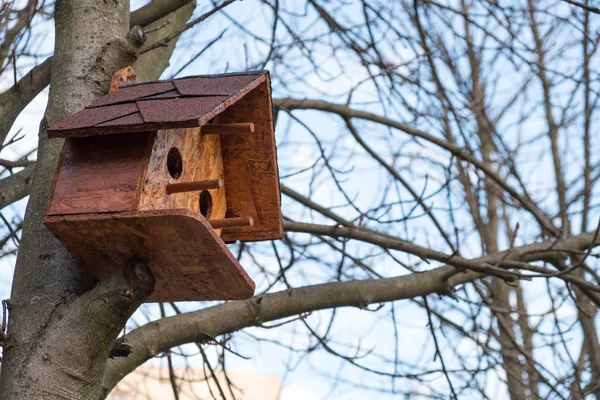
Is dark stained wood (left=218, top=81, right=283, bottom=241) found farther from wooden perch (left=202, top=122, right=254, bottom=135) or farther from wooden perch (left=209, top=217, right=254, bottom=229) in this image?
wooden perch (left=209, top=217, right=254, bottom=229)

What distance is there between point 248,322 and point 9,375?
1.14 m

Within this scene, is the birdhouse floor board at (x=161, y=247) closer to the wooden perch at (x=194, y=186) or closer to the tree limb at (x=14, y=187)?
the wooden perch at (x=194, y=186)

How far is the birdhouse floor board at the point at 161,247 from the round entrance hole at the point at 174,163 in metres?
0.26

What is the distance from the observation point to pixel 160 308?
11.7 feet

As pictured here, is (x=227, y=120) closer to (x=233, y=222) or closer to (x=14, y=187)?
(x=233, y=222)

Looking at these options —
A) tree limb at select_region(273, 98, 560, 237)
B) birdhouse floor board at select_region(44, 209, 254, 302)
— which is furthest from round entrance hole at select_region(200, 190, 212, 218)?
tree limb at select_region(273, 98, 560, 237)

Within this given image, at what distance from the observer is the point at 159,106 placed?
190cm

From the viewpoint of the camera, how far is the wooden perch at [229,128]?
7.10 feet

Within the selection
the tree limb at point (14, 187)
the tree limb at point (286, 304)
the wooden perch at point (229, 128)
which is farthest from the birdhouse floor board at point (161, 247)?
the tree limb at point (14, 187)

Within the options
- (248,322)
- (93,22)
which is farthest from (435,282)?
(93,22)

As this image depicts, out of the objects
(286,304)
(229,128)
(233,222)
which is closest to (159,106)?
(229,128)

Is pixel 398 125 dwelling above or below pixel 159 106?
above

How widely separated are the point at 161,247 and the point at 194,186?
0.61ft

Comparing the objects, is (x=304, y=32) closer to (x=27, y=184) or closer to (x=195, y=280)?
(x=27, y=184)
